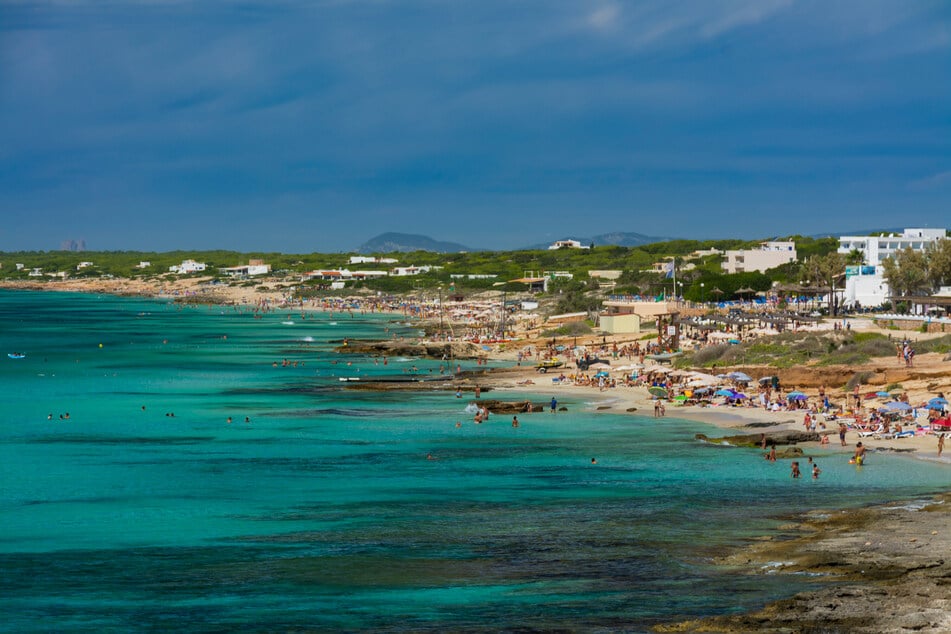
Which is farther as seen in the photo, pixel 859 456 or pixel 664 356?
pixel 664 356

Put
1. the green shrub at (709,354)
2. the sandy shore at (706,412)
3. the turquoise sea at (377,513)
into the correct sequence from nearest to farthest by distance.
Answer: the turquoise sea at (377,513)
the sandy shore at (706,412)
the green shrub at (709,354)

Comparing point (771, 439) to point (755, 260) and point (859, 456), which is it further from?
point (755, 260)

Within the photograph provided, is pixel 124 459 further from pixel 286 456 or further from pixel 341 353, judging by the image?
pixel 341 353

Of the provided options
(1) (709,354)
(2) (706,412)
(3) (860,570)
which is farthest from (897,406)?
(1) (709,354)

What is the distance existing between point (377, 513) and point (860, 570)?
50.6 ft

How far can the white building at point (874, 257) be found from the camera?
108500 millimetres

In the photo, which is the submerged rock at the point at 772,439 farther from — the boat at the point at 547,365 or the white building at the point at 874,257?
the white building at the point at 874,257

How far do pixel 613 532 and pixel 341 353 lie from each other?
228 feet

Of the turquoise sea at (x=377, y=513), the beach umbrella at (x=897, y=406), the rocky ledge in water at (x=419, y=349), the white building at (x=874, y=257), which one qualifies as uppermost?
the white building at (x=874, y=257)

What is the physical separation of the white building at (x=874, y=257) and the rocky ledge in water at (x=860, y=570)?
7370 centimetres

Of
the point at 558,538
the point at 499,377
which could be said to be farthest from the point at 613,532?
the point at 499,377

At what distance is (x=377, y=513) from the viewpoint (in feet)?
116

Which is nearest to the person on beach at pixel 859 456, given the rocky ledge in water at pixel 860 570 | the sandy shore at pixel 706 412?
the sandy shore at pixel 706 412

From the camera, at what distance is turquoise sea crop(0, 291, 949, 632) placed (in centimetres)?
2567
